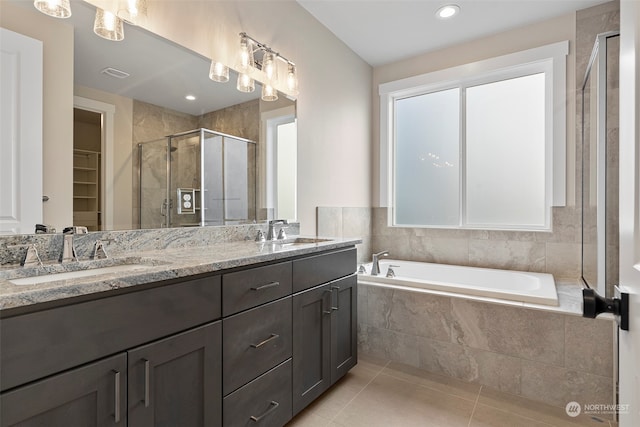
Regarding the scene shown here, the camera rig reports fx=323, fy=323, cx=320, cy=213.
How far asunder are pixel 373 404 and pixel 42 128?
2.06 metres

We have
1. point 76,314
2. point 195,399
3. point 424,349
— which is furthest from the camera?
point 424,349

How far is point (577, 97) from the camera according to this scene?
2549mm

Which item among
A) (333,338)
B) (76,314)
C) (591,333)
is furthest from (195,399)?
(591,333)

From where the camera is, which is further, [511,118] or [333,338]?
[511,118]

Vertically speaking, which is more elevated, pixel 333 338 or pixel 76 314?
pixel 76 314

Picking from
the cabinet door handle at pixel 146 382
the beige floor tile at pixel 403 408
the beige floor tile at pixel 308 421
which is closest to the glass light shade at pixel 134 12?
the cabinet door handle at pixel 146 382

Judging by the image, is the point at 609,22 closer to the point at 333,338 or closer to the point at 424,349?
the point at 424,349

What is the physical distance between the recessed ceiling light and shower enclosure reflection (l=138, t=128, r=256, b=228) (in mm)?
1807

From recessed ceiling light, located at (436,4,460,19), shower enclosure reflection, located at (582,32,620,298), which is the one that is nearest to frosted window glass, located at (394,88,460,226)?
recessed ceiling light, located at (436,4,460,19)

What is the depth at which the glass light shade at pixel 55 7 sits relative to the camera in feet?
3.91

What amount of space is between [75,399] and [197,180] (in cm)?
114

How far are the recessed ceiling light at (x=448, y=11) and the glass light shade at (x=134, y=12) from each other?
2117 millimetres

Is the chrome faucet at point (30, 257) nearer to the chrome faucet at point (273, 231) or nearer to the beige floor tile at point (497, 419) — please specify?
the chrome faucet at point (273, 231)

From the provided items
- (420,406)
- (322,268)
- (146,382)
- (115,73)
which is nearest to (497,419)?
(420,406)
